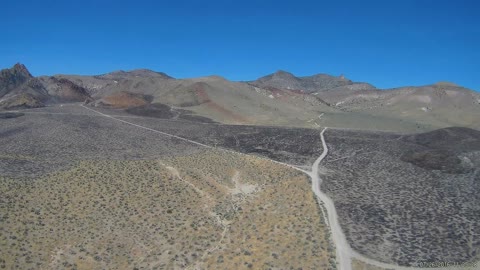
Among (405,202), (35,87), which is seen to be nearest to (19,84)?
(35,87)

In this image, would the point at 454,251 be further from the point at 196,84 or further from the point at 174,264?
the point at 196,84

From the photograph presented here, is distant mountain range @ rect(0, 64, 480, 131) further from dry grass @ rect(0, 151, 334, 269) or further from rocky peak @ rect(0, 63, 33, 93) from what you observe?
dry grass @ rect(0, 151, 334, 269)

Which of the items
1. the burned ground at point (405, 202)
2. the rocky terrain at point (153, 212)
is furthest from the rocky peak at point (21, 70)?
the burned ground at point (405, 202)

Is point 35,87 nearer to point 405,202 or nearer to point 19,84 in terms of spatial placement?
point 19,84

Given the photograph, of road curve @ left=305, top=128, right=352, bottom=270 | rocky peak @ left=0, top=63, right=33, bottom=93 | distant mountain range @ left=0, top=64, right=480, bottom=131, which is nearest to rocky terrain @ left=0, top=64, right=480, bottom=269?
road curve @ left=305, top=128, right=352, bottom=270

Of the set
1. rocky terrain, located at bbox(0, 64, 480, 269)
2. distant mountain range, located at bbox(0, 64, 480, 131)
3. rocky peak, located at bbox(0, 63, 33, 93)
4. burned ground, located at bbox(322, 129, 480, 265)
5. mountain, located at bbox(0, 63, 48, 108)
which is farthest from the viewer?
rocky peak, located at bbox(0, 63, 33, 93)

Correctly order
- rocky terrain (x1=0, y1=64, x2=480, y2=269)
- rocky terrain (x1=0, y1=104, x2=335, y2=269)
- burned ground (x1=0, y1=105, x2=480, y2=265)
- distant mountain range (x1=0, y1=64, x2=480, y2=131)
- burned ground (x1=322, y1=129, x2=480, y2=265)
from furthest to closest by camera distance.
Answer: distant mountain range (x1=0, y1=64, x2=480, y2=131)
burned ground (x1=0, y1=105, x2=480, y2=265)
rocky terrain (x1=0, y1=64, x2=480, y2=269)
rocky terrain (x1=0, y1=104, x2=335, y2=269)
burned ground (x1=322, y1=129, x2=480, y2=265)

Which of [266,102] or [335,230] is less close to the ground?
[266,102]

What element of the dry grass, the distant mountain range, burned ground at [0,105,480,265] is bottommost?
the dry grass

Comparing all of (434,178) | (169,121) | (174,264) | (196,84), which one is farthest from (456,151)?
(196,84)
